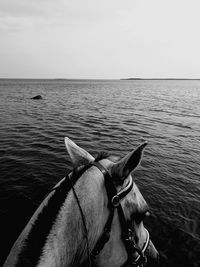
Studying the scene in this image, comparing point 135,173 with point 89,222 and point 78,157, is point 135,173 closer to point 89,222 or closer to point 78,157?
point 78,157

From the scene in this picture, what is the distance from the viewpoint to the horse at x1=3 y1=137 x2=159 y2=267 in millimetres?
1476

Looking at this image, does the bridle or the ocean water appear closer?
the bridle

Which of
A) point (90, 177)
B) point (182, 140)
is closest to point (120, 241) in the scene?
point (90, 177)

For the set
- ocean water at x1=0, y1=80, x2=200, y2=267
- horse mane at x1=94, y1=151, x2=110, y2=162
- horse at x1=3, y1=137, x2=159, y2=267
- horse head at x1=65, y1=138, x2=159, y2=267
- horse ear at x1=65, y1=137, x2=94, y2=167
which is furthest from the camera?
ocean water at x1=0, y1=80, x2=200, y2=267

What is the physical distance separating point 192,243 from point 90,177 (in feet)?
15.1

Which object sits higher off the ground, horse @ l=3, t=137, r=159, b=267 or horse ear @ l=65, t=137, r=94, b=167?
horse ear @ l=65, t=137, r=94, b=167

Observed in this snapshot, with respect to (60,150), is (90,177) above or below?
above

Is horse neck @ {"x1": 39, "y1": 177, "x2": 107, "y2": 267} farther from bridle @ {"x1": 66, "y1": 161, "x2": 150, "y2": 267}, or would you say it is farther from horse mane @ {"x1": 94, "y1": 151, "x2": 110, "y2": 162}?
horse mane @ {"x1": 94, "y1": 151, "x2": 110, "y2": 162}

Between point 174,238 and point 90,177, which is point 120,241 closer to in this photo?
point 90,177

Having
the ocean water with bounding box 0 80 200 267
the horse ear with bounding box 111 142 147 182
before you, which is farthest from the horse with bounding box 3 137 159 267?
the ocean water with bounding box 0 80 200 267

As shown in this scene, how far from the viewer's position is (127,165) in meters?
1.82

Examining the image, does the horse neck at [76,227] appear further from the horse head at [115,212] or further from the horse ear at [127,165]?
the horse ear at [127,165]

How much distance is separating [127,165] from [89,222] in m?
0.64

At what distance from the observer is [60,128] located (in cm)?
1510
